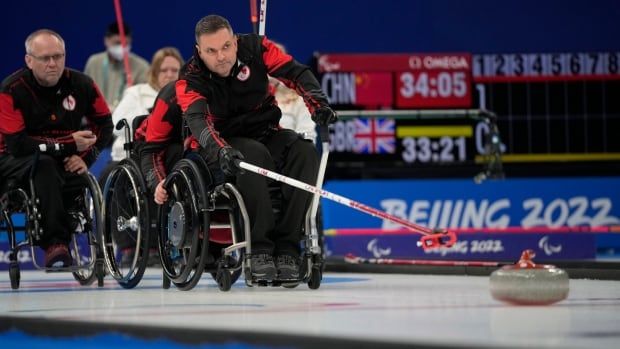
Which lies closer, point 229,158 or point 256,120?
point 229,158

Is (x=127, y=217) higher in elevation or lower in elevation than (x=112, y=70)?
lower

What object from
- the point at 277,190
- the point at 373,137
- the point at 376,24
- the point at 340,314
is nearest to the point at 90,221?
the point at 277,190

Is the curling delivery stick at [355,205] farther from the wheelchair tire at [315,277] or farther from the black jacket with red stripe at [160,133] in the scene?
the black jacket with red stripe at [160,133]

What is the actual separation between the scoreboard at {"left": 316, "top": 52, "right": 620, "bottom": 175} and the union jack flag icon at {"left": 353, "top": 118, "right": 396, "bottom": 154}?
0.53ft

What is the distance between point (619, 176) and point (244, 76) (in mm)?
5401

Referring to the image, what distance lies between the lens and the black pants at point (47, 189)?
538 cm

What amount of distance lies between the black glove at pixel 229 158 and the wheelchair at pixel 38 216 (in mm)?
992

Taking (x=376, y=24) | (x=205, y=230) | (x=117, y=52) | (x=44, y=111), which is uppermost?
(x=376, y=24)

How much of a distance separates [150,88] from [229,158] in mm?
2529

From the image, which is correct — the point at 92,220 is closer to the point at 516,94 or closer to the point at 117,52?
the point at 117,52

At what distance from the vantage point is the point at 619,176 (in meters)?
9.64

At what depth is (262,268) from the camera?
15.1ft

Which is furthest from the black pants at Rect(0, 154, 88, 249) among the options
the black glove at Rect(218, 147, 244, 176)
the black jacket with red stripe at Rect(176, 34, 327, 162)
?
the black glove at Rect(218, 147, 244, 176)

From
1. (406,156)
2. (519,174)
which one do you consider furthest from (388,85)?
(519,174)
